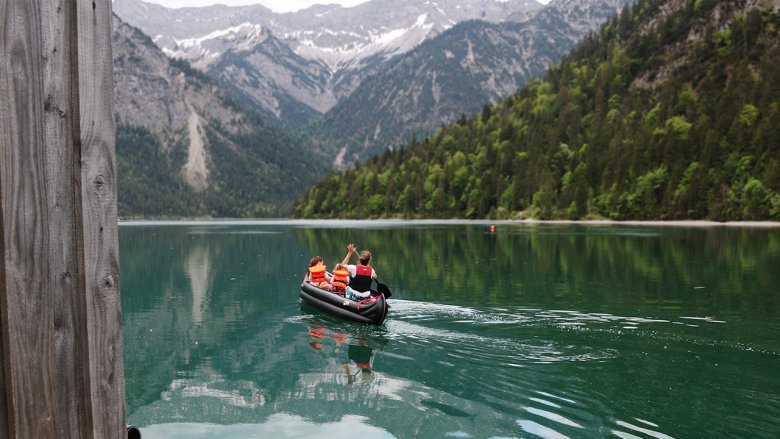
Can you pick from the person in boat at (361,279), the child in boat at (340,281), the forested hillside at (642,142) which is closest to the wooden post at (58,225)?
the person in boat at (361,279)

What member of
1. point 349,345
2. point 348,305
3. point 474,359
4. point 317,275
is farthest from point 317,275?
point 474,359

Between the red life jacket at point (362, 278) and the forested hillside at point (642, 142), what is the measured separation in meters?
95.9

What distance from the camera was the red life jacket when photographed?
25.5m

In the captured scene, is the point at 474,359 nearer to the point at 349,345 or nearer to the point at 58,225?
the point at 349,345

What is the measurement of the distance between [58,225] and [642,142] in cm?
14217

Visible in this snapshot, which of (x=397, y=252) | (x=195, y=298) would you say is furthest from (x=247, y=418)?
(x=397, y=252)

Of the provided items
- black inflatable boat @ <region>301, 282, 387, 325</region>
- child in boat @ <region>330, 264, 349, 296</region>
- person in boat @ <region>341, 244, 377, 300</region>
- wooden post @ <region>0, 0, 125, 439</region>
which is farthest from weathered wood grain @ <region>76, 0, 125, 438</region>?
child in boat @ <region>330, 264, 349, 296</region>

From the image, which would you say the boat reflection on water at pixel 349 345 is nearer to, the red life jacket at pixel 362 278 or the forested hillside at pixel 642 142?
the red life jacket at pixel 362 278

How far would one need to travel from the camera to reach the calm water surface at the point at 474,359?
1285 cm

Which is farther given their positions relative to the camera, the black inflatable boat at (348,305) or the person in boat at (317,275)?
the person in boat at (317,275)

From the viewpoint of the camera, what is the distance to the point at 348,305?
82.9 ft

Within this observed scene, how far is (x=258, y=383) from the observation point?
16734mm

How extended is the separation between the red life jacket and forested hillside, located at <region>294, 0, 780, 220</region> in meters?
95.9

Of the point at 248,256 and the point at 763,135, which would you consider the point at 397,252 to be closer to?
the point at 248,256
